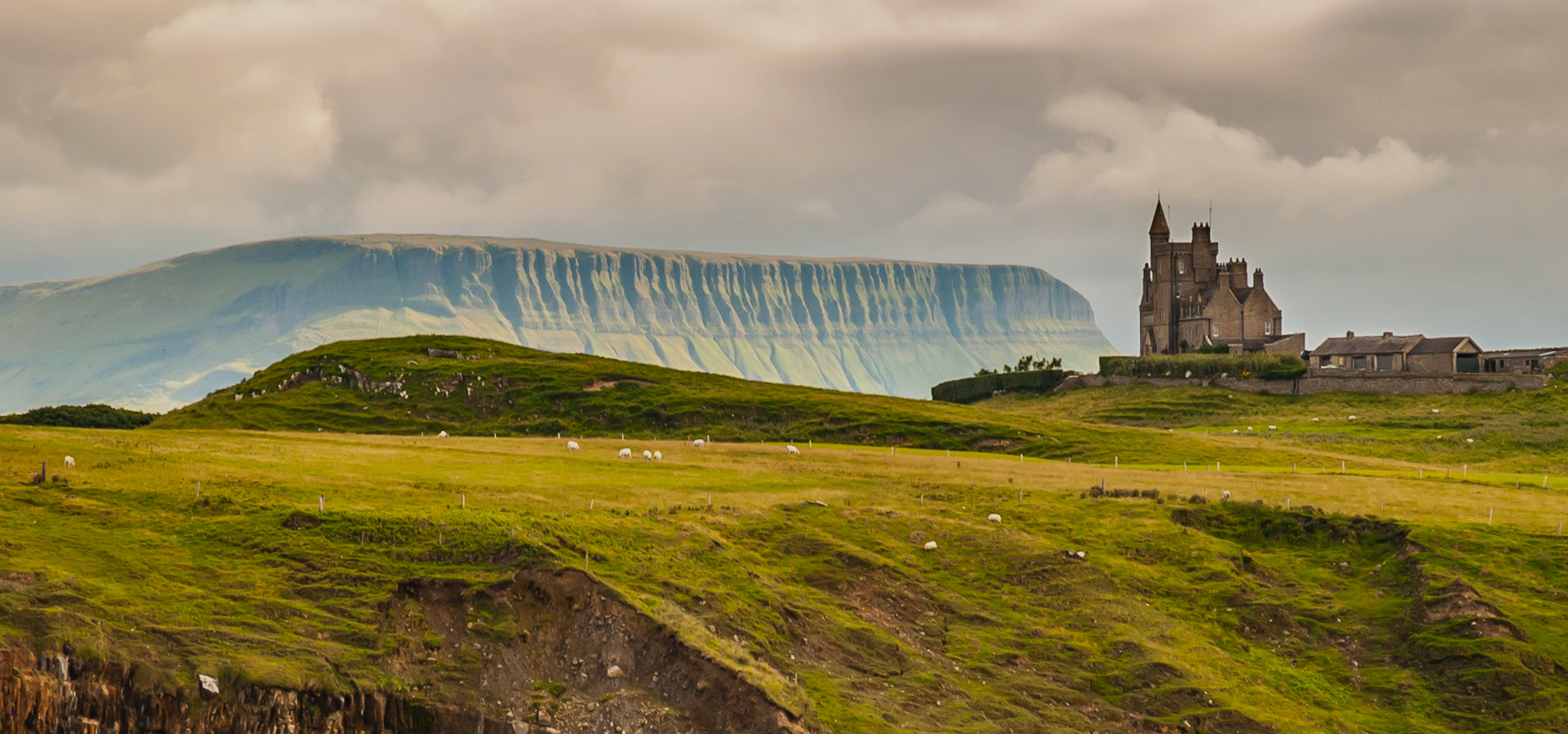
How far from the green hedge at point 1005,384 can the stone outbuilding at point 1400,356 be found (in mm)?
31162

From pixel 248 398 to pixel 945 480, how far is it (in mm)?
73777

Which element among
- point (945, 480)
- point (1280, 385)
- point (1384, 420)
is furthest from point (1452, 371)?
point (945, 480)

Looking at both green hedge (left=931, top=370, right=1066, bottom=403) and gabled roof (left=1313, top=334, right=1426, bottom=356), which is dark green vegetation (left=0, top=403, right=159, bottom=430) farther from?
gabled roof (left=1313, top=334, right=1426, bottom=356)

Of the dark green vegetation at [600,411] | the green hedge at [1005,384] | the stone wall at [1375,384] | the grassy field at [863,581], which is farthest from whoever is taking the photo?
the green hedge at [1005,384]

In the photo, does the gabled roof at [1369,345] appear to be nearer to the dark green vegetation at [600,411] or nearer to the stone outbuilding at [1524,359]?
the stone outbuilding at [1524,359]

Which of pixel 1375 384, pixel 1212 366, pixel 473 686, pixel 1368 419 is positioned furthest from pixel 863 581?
pixel 1212 366

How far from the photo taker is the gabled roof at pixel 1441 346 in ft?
555

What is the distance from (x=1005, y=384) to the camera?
187m

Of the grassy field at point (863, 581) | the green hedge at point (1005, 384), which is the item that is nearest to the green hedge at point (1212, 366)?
the green hedge at point (1005, 384)

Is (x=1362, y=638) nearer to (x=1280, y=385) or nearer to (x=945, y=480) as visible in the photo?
(x=945, y=480)

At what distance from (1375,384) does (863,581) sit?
116765 mm

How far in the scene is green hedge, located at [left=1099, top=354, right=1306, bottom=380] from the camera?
166500 millimetres

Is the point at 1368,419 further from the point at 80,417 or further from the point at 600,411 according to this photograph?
the point at 80,417

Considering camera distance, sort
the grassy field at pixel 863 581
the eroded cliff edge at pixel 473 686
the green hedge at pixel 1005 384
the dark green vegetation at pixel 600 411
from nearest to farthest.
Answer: the eroded cliff edge at pixel 473 686
the grassy field at pixel 863 581
the dark green vegetation at pixel 600 411
the green hedge at pixel 1005 384
